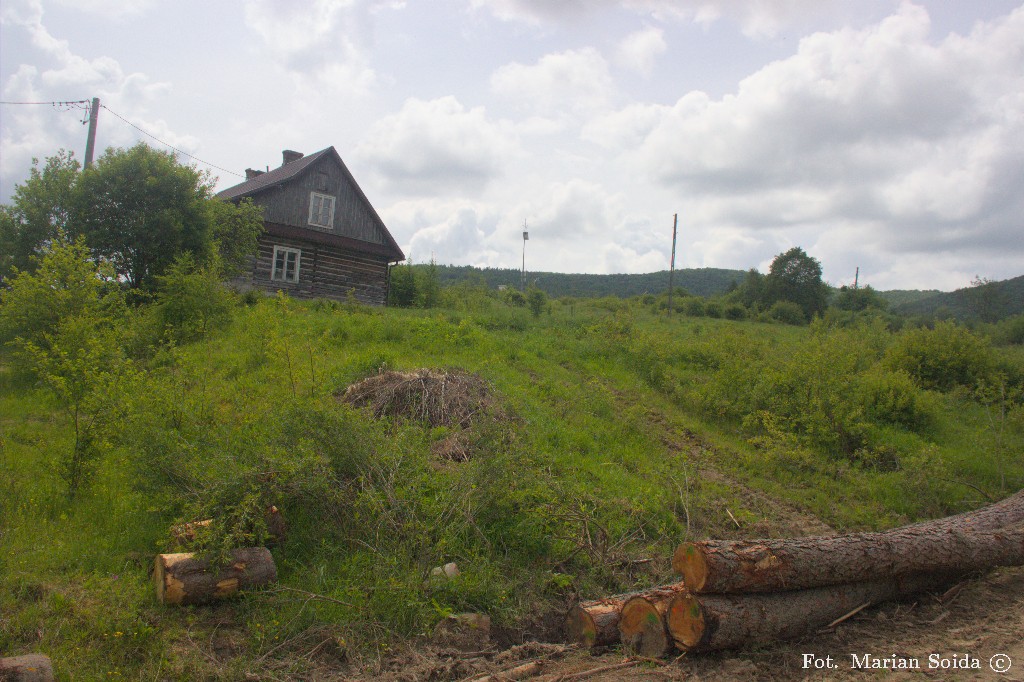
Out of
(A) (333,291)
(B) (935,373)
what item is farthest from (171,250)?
(B) (935,373)

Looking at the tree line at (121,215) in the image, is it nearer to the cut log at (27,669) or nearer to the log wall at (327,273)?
the log wall at (327,273)

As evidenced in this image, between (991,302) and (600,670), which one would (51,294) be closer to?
(600,670)

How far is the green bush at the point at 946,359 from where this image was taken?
48.8 ft

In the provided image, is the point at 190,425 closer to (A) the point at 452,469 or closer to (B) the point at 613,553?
(A) the point at 452,469

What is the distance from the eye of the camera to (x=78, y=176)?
1609 centimetres

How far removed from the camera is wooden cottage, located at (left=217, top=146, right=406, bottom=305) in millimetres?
22828

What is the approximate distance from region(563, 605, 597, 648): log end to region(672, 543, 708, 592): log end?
810 millimetres

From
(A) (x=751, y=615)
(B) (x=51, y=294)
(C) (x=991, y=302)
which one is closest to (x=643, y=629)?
(A) (x=751, y=615)

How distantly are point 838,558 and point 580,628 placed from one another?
2.07 meters

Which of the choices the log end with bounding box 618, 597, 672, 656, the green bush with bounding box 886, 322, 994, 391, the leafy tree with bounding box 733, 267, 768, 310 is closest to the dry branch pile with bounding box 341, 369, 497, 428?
the log end with bounding box 618, 597, 672, 656

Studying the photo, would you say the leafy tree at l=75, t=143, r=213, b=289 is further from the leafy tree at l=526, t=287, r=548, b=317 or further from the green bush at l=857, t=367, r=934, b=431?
the green bush at l=857, t=367, r=934, b=431

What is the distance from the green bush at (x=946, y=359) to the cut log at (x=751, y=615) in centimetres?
1245

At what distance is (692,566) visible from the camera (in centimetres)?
431

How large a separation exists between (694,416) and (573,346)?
175 inches
